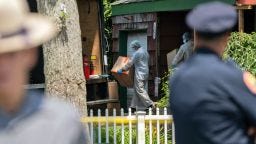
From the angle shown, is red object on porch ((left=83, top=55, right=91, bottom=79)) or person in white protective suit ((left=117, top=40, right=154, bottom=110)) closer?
red object on porch ((left=83, top=55, right=91, bottom=79))

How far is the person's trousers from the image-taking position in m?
15.3

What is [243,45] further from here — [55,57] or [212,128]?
[212,128]

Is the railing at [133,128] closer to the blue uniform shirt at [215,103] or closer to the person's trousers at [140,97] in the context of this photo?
the blue uniform shirt at [215,103]

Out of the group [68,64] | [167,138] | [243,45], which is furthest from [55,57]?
[243,45]

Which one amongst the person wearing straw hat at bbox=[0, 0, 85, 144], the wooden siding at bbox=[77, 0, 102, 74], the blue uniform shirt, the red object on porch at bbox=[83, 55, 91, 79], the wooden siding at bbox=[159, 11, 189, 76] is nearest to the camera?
the person wearing straw hat at bbox=[0, 0, 85, 144]

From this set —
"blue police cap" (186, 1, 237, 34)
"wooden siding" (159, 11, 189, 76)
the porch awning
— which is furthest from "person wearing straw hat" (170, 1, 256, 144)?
"wooden siding" (159, 11, 189, 76)

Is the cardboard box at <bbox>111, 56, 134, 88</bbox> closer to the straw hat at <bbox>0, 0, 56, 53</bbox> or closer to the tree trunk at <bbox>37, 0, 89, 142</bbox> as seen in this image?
the tree trunk at <bbox>37, 0, 89, 142</bbox>

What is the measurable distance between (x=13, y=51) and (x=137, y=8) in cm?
1445

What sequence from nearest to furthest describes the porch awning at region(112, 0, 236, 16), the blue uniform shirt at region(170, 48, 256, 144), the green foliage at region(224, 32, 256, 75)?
the blue uniform shirt at region(170, 48, 256, 144)
the green foliage at region(224, 32, 256, 75)
the porch awning at region(112, 0, 236, 16)

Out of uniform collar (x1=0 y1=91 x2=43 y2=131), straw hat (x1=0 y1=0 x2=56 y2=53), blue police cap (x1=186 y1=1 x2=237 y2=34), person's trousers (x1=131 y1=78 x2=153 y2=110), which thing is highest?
straw hat (x1=0 y1=0 x2=56 y2=53)

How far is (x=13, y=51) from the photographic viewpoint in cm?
217

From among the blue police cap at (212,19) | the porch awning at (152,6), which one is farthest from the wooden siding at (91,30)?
the blue police cap at (212,19)

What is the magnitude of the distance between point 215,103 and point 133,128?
5.27 m

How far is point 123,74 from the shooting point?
616 inches
